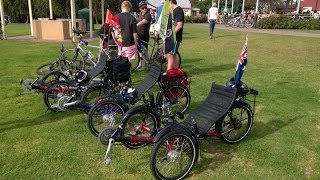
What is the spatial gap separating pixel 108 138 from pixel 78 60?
184 inches

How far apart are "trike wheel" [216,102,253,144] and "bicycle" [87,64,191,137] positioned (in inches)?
31.2

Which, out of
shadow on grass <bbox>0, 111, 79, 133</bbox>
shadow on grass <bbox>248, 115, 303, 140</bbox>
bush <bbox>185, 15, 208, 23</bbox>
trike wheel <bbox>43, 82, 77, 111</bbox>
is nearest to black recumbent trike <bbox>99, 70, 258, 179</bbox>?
shadow on grass <bbox>248, 115, 303, 140</bbox>

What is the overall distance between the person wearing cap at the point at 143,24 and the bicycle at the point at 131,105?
134 inches

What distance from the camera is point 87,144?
181 inches

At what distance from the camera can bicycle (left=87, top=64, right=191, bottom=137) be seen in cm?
422

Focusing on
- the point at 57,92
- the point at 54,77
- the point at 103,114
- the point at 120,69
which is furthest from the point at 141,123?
the point at 54,77

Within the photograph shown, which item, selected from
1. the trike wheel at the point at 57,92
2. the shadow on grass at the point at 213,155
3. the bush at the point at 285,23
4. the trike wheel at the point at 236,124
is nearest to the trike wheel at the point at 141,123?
the shadow on grass at the point at 213,155

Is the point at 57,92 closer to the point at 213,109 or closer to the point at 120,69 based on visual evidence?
the point at 120,69

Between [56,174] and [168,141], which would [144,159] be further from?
[56,174]

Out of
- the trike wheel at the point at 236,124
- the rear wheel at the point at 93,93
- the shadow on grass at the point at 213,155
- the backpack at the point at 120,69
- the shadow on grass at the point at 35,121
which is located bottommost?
the shadow on grass at the point at 213,155

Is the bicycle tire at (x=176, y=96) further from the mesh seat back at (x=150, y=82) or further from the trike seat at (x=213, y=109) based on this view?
the trike seat at (x=213, y=109)

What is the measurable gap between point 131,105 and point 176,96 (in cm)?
103

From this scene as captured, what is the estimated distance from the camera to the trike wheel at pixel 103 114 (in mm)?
4512

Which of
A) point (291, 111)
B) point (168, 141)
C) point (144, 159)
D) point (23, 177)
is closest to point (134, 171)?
point (144, 159)
